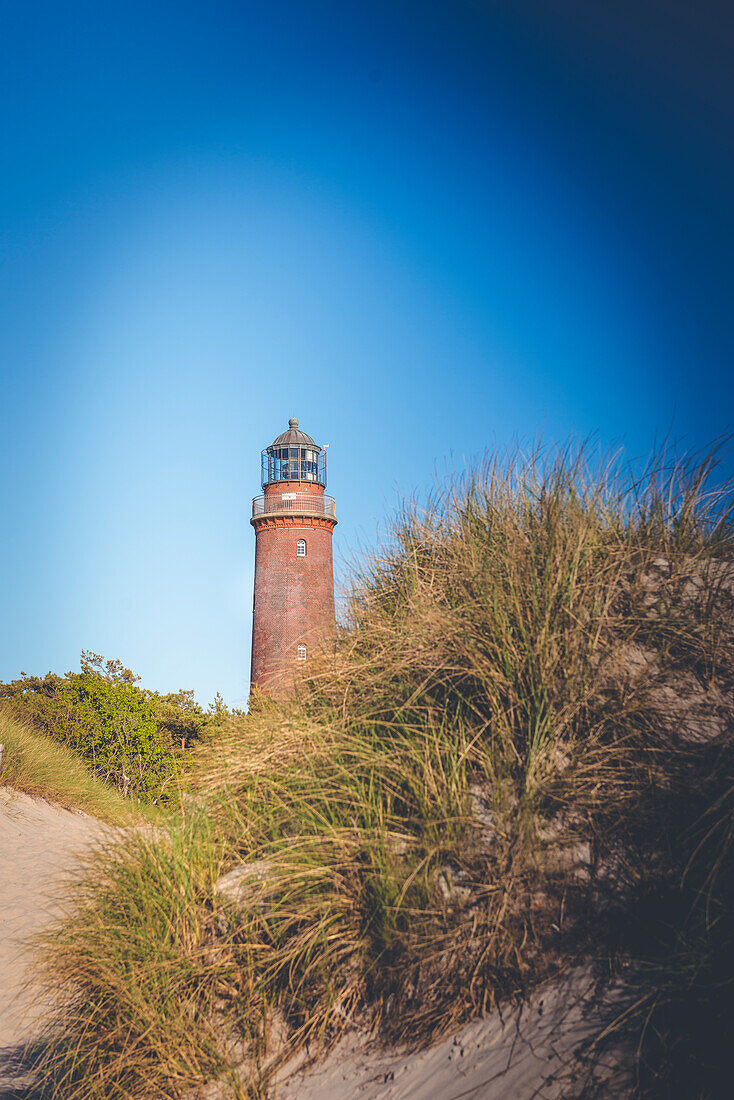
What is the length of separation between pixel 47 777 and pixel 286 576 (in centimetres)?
1258

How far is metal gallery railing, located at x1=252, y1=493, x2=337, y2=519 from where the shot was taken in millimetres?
23594

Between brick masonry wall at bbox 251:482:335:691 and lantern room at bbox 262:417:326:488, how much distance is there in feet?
1.57

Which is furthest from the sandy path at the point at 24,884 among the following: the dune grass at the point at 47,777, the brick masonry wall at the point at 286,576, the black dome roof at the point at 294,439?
Answer: the black dome roof at the point at 294,439

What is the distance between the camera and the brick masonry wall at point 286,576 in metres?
22.7

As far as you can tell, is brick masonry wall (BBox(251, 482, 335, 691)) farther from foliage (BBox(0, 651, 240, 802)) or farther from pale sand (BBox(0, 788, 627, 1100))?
pale sand (BBox(0, 788, 627, 1100))

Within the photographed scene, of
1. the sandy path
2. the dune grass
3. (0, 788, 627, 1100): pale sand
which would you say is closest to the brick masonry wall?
the dune grass

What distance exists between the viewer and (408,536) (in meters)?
5.20

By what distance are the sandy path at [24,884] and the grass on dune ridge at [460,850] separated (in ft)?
2.39

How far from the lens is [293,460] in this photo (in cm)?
2461

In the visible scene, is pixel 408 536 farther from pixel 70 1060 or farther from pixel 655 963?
pixel 70 1060

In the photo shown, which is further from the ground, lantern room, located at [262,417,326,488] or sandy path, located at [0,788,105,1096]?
lantern room, located at [262,417,326,488]

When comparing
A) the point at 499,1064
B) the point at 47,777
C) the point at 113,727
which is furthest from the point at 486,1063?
the point at 113,727

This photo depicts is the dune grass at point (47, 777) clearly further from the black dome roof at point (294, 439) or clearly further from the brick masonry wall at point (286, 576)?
the black dome roof at point (294, 439)

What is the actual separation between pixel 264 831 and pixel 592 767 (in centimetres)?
172
